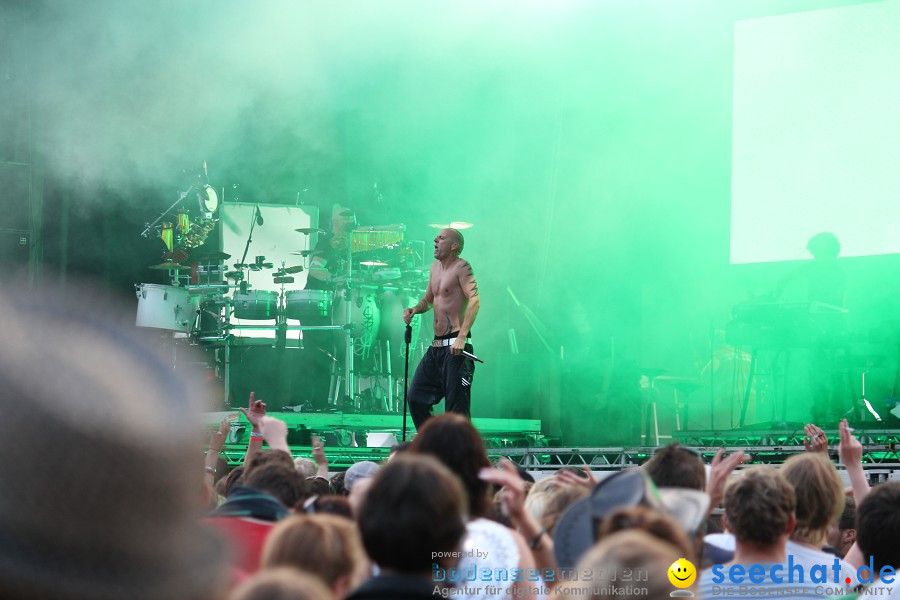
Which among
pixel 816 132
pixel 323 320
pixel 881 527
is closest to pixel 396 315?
pixel 323 320

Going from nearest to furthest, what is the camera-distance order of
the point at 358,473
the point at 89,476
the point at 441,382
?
the point at 89,476, the point at 358,473, the point at 441,382

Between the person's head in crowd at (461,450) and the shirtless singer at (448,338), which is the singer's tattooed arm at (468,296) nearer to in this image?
the shirtless singer at (448,338)

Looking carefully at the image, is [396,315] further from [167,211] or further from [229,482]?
[229,482]

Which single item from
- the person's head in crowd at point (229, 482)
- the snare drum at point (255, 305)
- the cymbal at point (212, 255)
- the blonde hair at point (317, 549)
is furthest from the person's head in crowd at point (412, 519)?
the cymbal at point (212, 255)

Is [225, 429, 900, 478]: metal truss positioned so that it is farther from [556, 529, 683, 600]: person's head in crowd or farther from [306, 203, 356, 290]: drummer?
[556, 529, 683, 600]: person's head in crowd

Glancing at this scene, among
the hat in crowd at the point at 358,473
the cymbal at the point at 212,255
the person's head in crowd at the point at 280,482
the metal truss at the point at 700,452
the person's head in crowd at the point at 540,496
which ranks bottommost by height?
the metal truss at the point at 700,452

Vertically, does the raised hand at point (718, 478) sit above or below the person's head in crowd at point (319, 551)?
below

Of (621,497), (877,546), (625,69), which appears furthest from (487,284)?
(621,497)

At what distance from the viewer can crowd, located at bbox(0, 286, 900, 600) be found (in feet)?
2.72

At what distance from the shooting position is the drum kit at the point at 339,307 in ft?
40.4

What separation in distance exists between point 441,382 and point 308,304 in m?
5.04

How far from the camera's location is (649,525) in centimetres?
172

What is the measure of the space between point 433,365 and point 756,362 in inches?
144

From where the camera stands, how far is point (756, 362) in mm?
9688
